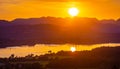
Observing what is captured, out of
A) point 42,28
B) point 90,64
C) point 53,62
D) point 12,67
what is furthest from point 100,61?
point 42,28

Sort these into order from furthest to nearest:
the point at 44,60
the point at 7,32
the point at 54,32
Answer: the point at 54,32 < the point at 7,32 < the point at 44,60

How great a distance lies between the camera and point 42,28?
197625mm

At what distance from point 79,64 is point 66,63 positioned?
1.57 meters

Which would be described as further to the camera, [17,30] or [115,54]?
[17,30]

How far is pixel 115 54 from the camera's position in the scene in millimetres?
64562

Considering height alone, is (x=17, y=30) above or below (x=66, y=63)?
above

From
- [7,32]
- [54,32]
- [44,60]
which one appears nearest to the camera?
[44,60]

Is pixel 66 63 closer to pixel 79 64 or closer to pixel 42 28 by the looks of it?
pixel 79 64

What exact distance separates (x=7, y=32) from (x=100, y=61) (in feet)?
395

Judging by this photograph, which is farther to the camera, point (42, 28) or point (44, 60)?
point (42, 28)

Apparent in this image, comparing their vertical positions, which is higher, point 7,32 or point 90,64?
point 7,32

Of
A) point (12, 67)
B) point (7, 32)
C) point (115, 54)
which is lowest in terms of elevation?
point (12, 67)

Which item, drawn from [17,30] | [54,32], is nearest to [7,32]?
[17,30]

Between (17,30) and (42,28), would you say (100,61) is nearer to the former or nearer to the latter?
(17,30)
